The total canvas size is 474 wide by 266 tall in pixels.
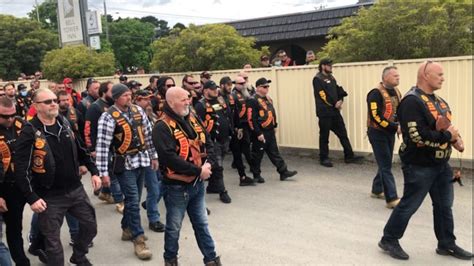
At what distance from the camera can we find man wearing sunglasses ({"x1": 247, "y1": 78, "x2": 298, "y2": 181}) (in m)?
8.20

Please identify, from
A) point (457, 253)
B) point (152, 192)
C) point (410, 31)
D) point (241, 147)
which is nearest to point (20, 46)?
point (241, 147)

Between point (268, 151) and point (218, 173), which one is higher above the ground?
point (268, 151)

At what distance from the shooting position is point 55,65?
16562mm

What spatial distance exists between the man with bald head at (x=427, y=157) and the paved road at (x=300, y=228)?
24 cm

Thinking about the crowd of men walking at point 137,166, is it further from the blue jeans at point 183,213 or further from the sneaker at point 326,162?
the sneaker at point 326,162

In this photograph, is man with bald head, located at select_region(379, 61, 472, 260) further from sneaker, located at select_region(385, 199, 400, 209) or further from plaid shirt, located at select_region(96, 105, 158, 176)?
plaid shirt, located at select_region(96, 105, 158, 176)

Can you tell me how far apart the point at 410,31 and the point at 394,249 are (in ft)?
17.0

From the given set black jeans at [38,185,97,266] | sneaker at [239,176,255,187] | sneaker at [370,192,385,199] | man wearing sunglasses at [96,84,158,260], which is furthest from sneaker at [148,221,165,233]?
sneaker at [370,192,385,199]

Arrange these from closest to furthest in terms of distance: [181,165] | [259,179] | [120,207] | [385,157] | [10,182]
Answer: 1. [181,165]
2. [10,182]
3. [385,157]
4. [120,207]
5. [259,179]

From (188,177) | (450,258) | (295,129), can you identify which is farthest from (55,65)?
(450,258)

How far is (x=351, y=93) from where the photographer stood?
941 cm

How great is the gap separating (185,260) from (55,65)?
13.1 metres

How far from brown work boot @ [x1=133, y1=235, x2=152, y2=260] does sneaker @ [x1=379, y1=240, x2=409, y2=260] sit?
259cm

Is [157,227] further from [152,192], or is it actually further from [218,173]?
[218,173]
